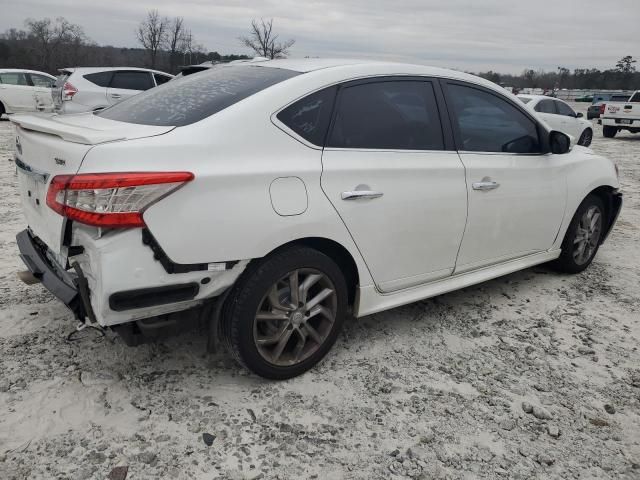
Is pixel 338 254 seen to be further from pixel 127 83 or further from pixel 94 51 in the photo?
pixel 94 51

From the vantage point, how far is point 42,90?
49.3ft

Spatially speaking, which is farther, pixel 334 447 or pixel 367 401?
pixel 367 401

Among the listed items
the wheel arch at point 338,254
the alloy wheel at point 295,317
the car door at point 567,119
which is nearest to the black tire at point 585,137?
the car door at point 567,119

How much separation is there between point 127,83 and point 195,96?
10188mm

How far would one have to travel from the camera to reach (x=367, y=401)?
2650mm

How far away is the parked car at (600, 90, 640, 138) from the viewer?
58.8 ft

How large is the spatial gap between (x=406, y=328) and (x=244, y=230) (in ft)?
5.20

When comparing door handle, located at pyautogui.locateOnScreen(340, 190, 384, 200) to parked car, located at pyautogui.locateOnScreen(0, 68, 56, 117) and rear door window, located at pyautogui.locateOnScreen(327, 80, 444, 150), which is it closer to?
rear door window, located at pyautogui.locateOnScreen(327, 80, 444, 150)

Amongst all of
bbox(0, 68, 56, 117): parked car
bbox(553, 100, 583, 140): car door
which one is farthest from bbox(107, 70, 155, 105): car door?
bbox(553, 100, 583, 140): car door

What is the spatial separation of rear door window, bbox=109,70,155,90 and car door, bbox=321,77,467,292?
10.2 metres

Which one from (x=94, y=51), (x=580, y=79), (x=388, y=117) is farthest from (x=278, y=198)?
(x=580, y=79)

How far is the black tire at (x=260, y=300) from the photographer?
2447 millimetres

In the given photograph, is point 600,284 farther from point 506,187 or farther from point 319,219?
point 319,219

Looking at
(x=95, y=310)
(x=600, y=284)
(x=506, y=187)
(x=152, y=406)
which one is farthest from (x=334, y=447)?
(x=600, y=284)
